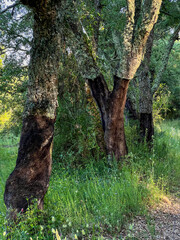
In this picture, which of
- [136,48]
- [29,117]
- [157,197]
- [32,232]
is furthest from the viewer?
[136,48]

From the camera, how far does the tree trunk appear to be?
312 centimetres

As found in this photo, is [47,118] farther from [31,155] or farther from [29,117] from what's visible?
[31,155]

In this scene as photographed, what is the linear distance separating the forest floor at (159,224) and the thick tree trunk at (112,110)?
6.01 ft

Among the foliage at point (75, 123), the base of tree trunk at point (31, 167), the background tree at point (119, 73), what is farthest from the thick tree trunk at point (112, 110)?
the base of tree trunk at point (31, 167)

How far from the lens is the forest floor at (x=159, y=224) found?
326 centimetres

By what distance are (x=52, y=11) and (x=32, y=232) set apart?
2981 mm

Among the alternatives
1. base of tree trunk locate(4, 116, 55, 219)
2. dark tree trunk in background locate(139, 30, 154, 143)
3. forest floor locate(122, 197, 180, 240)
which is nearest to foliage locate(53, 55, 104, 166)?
dark tree trunk in background locate(139, 30, 154, 143)

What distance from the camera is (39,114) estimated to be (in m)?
3.22

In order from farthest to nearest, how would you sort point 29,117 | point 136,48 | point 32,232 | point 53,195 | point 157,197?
point 136,48
point 157,197
point 53,195
point 29,117
point 32,232

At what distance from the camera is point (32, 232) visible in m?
2.96

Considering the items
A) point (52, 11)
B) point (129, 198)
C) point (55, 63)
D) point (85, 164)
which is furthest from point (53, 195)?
point (52, 11)

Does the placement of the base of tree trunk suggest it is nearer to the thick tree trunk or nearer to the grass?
the grass

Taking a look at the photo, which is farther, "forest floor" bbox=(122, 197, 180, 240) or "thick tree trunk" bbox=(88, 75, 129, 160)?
"thick tree trunk" bbox=(88, 75, 129, 160)

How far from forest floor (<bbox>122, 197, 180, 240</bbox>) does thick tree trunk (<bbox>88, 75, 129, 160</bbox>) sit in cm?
183
